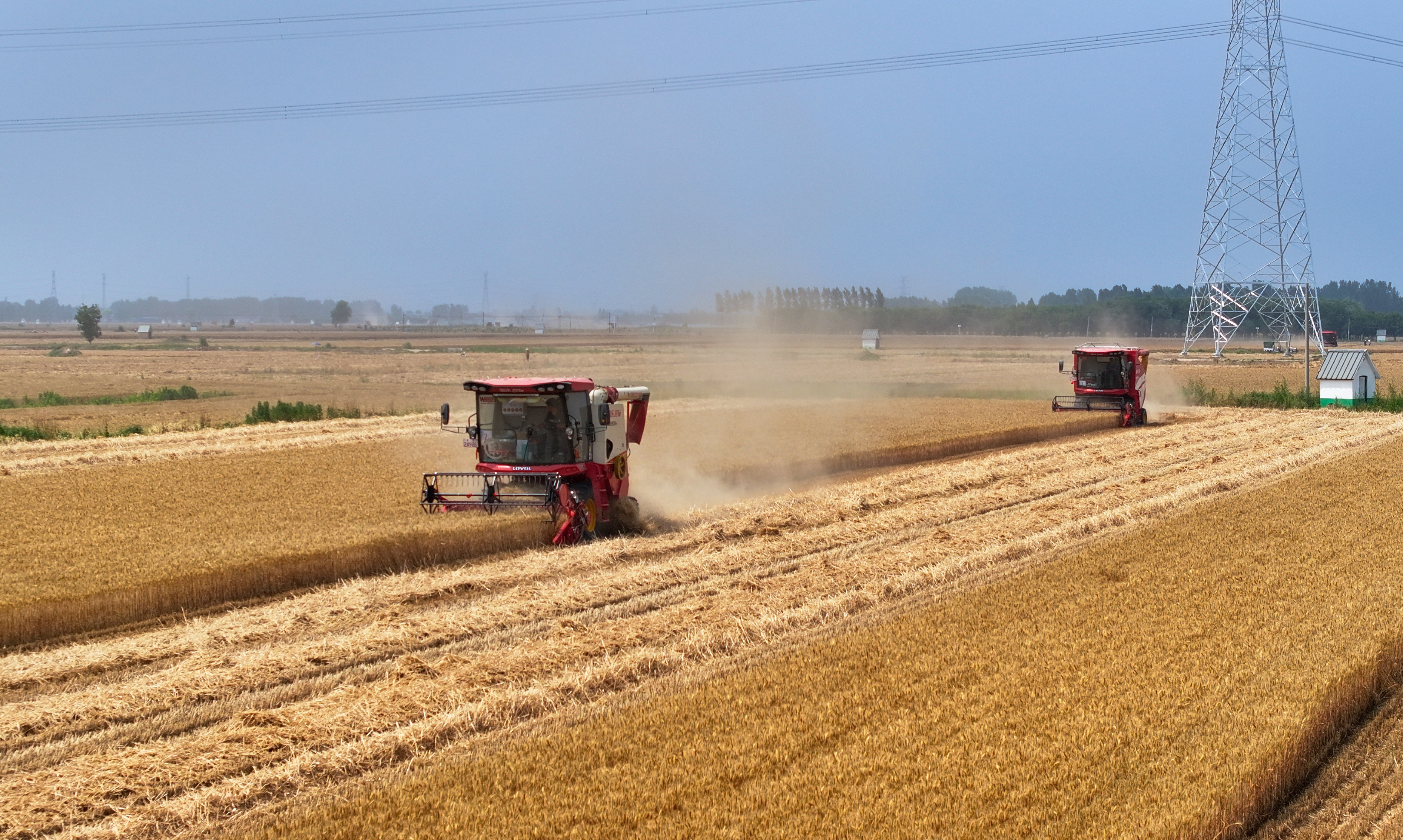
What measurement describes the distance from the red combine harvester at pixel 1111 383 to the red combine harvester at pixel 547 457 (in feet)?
74.2

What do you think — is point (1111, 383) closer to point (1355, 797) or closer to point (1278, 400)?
point (1278, 400)

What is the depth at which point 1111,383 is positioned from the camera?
3503 cm

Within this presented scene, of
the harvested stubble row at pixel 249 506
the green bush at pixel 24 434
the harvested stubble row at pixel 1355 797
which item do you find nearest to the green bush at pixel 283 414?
the harvested stubble row at pixel 249 506

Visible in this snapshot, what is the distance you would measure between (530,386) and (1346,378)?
36.2 m

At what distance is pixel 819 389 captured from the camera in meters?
43.3

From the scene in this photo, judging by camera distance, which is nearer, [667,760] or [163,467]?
[667,760]

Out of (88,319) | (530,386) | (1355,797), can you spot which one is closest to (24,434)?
(530,386)

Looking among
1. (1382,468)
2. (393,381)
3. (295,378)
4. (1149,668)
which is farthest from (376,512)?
(295,378)

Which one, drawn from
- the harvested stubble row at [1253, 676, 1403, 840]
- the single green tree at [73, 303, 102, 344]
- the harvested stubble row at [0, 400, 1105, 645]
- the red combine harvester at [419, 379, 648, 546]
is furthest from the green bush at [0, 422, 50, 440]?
the single green tree at [73, 303, 102, 344]

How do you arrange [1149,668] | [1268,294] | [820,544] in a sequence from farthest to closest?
[1268,294]
[820,544]
[1149,668]

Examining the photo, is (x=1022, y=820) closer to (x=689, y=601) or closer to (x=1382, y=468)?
(x=689, y=601)

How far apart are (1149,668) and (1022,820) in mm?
3288

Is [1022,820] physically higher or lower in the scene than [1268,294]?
lower

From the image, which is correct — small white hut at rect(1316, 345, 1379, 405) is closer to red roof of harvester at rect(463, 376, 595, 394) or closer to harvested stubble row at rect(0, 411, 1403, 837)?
harvested stubble row at rect(0, 411, 1403, 837)
